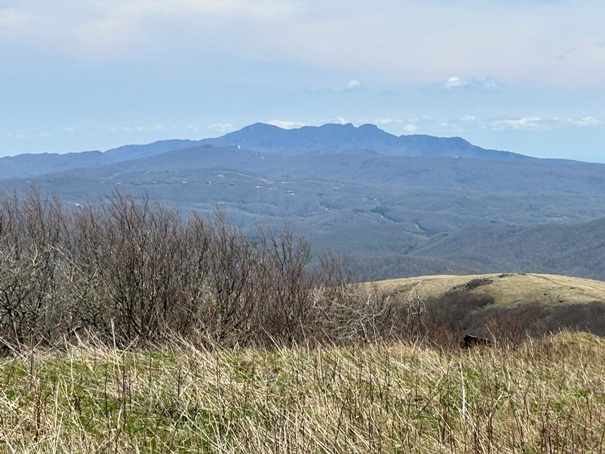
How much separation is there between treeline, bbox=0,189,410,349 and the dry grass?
33.7m

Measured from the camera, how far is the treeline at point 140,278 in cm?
2742

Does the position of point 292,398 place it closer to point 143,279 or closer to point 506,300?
point 143,279

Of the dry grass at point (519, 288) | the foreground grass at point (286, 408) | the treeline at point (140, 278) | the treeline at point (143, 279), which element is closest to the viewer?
the foreground grass at point (286, 408)

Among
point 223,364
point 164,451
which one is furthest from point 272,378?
point 164,451

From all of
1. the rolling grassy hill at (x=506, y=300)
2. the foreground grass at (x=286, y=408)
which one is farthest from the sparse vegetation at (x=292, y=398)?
the rolling grassy hill at (x=506, y=300)

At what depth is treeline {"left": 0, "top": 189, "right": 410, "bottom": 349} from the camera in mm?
27422

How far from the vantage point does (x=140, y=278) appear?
2817cm

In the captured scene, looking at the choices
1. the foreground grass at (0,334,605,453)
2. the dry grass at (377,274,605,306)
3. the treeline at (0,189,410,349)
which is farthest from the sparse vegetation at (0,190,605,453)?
the dry grass at (377,274,605,306)

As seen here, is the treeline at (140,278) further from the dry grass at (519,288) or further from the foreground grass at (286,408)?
the dry grass at (519,288)

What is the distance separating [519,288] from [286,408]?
83590 millimetres

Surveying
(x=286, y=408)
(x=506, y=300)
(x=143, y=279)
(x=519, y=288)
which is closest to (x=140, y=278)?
(x=143, y=279)

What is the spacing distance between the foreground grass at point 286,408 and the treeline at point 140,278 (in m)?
14.8

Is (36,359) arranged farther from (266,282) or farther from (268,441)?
(266,282)

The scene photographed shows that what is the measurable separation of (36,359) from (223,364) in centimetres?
266
